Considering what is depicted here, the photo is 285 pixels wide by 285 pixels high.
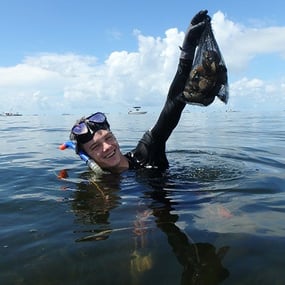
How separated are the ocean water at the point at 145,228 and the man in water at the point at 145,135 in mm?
224

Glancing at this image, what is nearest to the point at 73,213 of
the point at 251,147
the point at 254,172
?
the point at 254,172

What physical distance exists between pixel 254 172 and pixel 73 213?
3.76 m

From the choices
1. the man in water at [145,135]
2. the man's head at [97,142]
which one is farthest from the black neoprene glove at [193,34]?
the man's head at [97,142]

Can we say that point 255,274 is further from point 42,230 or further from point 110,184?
point 110,184

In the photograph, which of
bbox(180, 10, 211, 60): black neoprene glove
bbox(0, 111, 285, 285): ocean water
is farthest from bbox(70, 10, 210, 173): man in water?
bbox(0, 111, 285, 285): ocean water

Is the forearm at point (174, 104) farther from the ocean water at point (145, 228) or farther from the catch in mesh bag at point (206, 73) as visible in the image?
the ocean water at point (145, 228)

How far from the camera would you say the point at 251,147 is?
11.4 m

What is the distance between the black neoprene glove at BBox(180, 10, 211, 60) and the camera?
4.45 metres

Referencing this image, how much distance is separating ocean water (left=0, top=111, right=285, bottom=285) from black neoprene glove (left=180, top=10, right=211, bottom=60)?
1.83 metres

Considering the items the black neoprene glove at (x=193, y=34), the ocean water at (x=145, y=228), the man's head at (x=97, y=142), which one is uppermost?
the black neoprene glove at (x=193, y=34)

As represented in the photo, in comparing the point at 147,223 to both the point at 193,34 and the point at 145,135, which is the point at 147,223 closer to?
the point at 145,135

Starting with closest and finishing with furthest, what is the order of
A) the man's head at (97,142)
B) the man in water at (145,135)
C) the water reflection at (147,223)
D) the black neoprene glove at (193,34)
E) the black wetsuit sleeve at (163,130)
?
the water reflection at (147,223), the black neoprene glove at (193,34), the man in water at (145,135), the black wetsuit sleeve at (163,130), the man's head at (97,142)

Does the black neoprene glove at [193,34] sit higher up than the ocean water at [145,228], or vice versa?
the black neoprene glove at [193,34]

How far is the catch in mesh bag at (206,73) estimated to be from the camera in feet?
14.8
